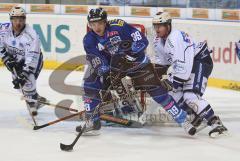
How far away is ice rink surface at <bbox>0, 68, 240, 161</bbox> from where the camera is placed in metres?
4.04

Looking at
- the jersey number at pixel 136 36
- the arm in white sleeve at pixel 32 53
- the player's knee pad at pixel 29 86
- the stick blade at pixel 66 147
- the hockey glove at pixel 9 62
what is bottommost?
the stick blade at pixel 66 147

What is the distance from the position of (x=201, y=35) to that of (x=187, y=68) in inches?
137

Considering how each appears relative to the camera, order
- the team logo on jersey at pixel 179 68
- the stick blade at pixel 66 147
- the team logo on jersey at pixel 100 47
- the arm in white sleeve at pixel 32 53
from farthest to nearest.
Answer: the arm in white sleeve at pixel 32 53 < the team logo on jersey at pixel 100 47 < the team logo on jersey at pixel 179 68 < the stick blade at pixel 66 147

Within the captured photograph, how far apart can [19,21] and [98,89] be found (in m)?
1.34

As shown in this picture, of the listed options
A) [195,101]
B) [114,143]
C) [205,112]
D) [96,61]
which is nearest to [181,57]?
[195,101]

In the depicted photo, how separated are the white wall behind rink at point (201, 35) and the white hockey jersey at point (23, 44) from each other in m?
2.88

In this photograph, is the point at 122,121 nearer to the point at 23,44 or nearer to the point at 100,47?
the point at 100,47

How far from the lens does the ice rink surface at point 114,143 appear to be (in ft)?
13.2

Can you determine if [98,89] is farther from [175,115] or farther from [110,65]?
[175,115]

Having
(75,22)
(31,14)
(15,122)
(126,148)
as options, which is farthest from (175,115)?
(31,14)

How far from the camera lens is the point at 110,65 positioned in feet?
15.8

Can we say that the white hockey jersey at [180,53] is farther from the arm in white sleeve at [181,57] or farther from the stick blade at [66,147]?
the stick blade at [66,147]

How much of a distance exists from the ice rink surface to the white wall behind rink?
1.79 metres

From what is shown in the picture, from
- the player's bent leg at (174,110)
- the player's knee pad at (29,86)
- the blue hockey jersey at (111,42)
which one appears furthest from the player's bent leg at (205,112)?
the player's knee pad at (29,86)
